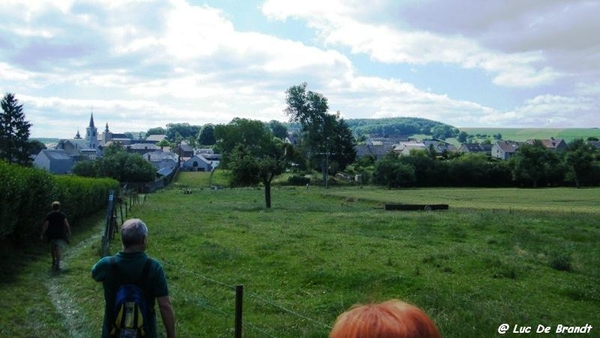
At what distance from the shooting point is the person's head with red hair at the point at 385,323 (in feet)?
7.60

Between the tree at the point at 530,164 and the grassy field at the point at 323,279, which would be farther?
the tree at the point at 530,164

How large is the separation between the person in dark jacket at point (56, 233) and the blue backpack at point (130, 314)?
12.9 metres

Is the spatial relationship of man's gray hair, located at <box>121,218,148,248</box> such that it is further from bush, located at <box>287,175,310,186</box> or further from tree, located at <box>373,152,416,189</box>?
bush, located at <box>287,175,310,186</box>

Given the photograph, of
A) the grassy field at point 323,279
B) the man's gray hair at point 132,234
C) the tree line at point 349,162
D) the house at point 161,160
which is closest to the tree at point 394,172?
the tree line at point 349,162

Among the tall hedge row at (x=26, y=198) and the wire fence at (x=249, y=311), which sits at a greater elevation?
the tall hedge row at (x=26, y=198)

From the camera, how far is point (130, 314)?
6391 millimetres

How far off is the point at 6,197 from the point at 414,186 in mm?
91721

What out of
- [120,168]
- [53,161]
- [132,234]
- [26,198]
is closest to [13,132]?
[120,168]

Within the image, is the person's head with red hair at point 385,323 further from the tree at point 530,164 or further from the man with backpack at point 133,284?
the tree at point 530,164

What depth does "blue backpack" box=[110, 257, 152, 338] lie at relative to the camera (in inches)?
251

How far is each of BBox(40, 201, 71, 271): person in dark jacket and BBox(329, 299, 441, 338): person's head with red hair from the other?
17644 millimetres

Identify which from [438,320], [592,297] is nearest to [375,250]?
[592,297]

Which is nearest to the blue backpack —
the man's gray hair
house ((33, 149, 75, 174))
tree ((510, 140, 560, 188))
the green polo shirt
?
the green polo shirt

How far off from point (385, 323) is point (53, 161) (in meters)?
141
